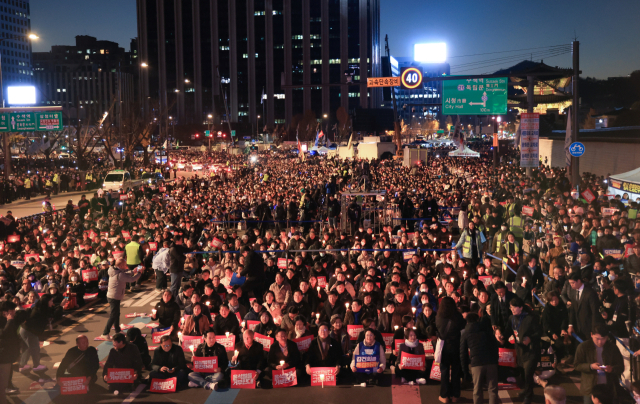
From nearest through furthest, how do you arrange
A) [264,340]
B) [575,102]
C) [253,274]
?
[264,340]
[253,274]
[575,102]

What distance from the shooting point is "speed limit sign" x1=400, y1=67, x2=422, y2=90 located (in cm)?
1961

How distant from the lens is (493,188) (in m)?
28.3

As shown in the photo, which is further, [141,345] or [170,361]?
[141,345]

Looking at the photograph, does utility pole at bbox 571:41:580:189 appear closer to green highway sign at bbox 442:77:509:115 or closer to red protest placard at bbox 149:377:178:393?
green highway sign at bbox 442:77:509:115

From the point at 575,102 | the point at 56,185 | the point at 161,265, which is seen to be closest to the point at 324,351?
the point at 161,265

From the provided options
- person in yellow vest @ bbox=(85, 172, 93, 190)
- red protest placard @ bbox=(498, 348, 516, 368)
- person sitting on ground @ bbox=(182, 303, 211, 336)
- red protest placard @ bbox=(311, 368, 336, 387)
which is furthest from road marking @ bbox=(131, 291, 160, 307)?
person in yellow vest @ bbox=(85, 172, 93, 190)

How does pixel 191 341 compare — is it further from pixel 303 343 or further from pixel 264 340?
pixel 303 343

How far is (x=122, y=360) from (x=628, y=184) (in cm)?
1578

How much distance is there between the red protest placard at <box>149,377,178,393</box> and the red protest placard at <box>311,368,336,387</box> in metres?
2.26

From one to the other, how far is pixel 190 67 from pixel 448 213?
12348 cm

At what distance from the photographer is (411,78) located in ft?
64.8

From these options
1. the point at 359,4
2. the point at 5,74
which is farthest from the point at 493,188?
the point at 5,74

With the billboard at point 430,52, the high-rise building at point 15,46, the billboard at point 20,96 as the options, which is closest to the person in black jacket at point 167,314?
the billboard at point 430,52

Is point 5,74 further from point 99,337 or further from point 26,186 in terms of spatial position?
point 99,337
